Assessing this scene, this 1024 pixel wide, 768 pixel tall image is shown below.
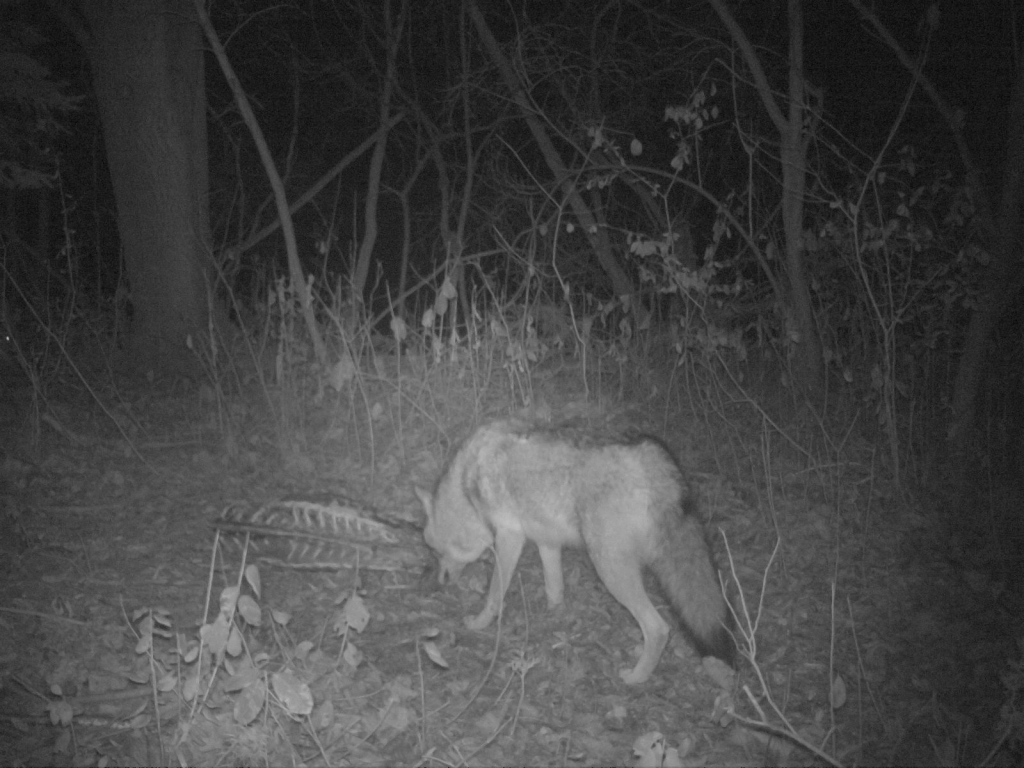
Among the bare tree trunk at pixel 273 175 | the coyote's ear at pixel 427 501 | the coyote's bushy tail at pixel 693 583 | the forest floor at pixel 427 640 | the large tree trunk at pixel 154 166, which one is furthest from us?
the large tree trunk at pixel 154 166

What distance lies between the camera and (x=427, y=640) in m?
5.00

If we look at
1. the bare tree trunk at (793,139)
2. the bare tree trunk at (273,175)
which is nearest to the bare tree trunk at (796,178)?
the bare tree trunk at (793,139)

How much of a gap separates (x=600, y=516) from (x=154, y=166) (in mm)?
7662

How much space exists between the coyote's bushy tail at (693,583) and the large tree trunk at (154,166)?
683 centimetres

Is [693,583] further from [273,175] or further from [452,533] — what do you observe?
[273,175]

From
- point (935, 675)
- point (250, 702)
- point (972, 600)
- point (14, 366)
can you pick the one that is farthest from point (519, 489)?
point (14, 366)

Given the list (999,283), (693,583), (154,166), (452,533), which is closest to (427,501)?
(452,533)

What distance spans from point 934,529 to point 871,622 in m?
1.37

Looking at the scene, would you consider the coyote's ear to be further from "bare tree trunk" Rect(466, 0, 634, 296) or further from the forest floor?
"bare tree trunk" Rect(466, 0, 634, 296)

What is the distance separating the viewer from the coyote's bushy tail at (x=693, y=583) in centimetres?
476

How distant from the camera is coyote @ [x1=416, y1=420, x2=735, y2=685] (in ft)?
16.2

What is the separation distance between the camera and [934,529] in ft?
21.2

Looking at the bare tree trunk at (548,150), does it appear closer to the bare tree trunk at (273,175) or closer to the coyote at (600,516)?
the bare tree trunk at (273,175)

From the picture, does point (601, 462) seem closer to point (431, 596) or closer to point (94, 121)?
point (431, 596)
